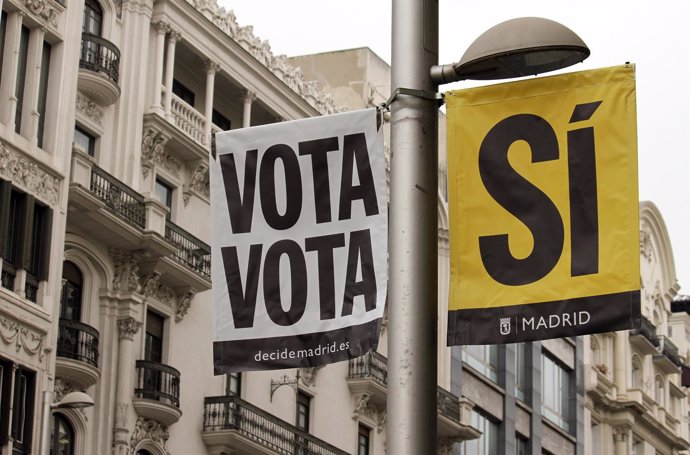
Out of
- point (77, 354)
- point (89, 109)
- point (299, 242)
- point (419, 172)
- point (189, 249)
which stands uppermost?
point (89, 109)

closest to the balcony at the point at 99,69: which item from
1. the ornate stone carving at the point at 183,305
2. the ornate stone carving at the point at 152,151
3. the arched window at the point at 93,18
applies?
the arched window at the point at 93,18

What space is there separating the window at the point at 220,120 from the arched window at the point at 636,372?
108ft

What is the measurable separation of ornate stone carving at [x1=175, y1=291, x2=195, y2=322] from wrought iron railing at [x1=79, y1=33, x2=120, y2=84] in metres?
5.13

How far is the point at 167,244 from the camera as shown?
36750 millimetres

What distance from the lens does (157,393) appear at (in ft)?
119

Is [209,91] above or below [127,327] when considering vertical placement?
above

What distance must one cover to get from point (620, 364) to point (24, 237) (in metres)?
42.3

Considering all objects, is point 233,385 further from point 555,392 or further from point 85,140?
point 555,392

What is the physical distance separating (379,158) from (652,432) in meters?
62.5

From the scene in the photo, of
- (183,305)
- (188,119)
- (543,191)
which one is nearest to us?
(543,191)

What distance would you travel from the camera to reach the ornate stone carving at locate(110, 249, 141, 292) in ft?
119

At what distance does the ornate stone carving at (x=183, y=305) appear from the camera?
38375 millimetres

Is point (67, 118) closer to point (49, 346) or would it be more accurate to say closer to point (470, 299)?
point (49, 346)

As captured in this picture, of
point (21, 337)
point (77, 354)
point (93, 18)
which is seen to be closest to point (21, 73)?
point (93, 18)
